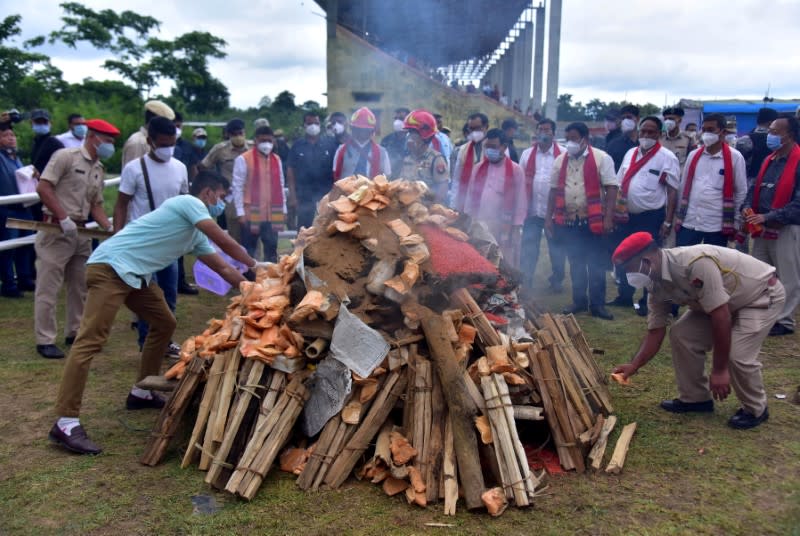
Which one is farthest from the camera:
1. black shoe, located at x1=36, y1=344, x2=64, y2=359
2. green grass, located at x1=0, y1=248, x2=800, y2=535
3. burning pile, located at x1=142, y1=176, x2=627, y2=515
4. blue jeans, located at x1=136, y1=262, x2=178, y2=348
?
black shoe, located at x1=36, y1=344, x2=64, y2=359

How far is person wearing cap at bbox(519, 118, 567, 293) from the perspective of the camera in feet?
27.8

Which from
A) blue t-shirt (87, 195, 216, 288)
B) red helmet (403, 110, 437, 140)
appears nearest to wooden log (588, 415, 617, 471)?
blue t-shirt (87, 195, 216, 288)

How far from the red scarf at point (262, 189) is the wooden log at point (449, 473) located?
15.8 feet

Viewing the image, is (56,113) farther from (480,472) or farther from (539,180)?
(480,472)

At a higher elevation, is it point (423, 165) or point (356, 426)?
point (423, 165)

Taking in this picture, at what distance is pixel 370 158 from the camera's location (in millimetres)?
8445

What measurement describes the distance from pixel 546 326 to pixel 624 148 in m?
4.76

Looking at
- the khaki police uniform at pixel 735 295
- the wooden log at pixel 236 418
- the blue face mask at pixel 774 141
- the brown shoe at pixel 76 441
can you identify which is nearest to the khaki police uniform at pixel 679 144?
the blue face mask at pixel 774 141

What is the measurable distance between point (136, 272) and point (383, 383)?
185cm

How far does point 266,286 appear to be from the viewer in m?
4.95

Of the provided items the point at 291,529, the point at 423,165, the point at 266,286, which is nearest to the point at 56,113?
the point at 423,165

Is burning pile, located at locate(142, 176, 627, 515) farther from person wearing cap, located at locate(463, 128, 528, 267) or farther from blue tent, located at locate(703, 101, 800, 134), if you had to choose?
blue tent, located at locate(703, 101, 800, 134)

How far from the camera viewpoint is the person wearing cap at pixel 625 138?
29.1 feet

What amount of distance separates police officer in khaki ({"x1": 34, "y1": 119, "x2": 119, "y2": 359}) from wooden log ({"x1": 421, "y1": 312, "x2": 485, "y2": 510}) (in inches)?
146
